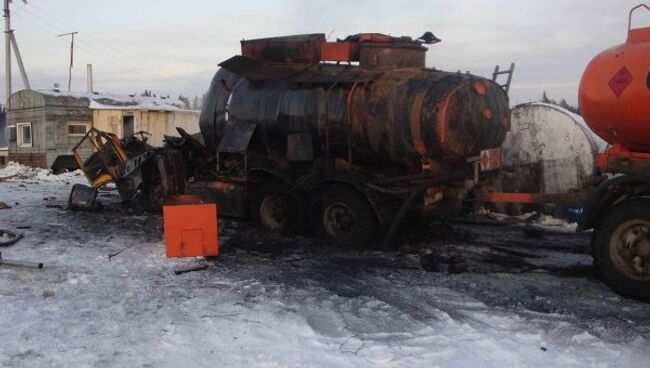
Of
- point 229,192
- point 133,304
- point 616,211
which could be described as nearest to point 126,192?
point 229,192

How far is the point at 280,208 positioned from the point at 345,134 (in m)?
2.03

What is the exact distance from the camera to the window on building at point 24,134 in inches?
989

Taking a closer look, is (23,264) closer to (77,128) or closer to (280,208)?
(280,208)

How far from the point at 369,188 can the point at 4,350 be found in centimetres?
525

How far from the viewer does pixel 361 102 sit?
8.41 meters

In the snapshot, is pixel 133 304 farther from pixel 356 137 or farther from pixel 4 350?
pixel 356 137

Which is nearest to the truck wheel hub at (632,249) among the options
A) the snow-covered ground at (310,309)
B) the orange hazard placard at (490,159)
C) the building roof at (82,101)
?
the snow-covered ground at (310,309)

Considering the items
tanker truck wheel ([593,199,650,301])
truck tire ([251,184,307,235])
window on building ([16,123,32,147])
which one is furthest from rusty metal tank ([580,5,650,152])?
window on building ([16,123,32,147])

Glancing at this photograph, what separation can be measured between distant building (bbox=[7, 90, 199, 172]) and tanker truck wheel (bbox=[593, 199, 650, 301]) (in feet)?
68.8

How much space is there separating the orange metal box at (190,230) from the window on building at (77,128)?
63.7 ft

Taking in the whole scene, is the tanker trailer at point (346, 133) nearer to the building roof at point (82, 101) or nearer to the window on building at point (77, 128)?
the building roof at point (82, 101)

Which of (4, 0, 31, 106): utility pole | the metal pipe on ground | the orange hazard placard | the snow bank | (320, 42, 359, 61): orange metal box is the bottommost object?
the metal pipe on ground

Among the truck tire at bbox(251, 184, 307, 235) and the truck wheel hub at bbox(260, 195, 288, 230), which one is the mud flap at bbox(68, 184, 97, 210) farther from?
the truck wheel hub at bbox(260, 195, 288, 230)

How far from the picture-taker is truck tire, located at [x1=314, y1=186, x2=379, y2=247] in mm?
8508
